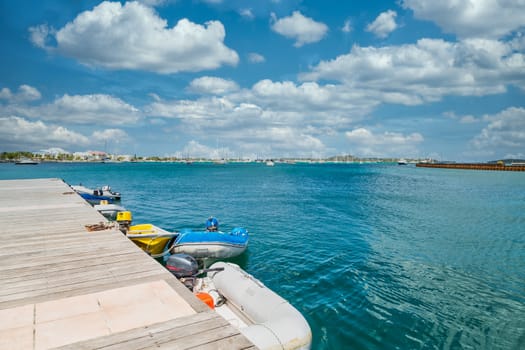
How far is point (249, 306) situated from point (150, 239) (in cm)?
696

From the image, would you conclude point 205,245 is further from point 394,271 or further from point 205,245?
point 394,271

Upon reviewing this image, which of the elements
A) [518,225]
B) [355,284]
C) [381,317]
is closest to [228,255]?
[355,284]

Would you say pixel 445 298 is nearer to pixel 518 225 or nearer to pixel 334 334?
pixel 334 334

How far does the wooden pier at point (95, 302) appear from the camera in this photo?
159 inches

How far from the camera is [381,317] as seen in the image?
9164 millimetres

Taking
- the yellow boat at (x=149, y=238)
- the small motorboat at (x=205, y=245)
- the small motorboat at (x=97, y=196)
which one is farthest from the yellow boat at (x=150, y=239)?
the small motorboat at (x=97, y=196)

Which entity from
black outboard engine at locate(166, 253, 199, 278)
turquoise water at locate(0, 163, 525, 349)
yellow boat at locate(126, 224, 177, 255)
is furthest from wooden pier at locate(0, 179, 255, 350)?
turquoise water at locate(0, 163, 525, 349)

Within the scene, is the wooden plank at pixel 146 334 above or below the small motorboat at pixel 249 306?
above

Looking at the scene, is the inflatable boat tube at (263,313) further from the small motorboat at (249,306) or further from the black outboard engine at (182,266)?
the black outboard engine at (182,266)

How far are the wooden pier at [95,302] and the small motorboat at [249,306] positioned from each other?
52.8 inches

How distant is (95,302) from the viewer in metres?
5.11

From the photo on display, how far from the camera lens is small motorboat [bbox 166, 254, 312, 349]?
5.55m

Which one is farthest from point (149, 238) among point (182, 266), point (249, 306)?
point (249, 306)

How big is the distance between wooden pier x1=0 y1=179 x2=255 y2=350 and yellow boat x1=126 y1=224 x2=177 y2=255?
324 centimetres
